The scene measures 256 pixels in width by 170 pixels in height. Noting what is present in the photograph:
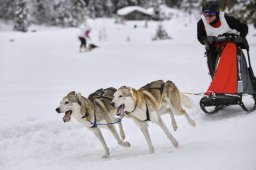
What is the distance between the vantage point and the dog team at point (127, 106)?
5.83 meters

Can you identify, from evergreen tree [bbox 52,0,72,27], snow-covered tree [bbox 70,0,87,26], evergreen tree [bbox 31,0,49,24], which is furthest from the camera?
snow-covered tree [bbox 70,0,87,26]

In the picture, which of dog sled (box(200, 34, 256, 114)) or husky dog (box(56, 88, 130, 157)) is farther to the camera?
dog sled (box(200, 34, 256, 114))

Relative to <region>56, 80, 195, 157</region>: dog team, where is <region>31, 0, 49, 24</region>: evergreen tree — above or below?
above

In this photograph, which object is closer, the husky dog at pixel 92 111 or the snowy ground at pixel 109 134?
the snowy ground at pixel 109 134

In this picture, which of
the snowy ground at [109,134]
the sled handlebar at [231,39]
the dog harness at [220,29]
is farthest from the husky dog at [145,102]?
the dog harness at [220,29]

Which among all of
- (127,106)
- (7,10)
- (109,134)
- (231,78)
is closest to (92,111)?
(127,106)

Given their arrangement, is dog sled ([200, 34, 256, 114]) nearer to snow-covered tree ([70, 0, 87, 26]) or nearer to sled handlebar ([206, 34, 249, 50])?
sled handlebar ([206, 34, 249, 50])

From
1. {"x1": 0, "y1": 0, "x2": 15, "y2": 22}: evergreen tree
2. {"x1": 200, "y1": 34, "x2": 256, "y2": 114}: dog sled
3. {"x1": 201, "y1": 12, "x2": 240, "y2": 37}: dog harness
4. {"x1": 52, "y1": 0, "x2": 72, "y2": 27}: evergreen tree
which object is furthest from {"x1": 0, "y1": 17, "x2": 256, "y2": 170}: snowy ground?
{"x1": 0, "y1": 0, "x2": 15, "y2": 22}: evergreen tree

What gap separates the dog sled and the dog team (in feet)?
1.95

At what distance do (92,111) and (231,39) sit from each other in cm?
263

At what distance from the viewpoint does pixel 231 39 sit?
6.91 meters

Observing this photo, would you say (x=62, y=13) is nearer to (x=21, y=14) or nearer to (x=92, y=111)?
(x=21, y=14)

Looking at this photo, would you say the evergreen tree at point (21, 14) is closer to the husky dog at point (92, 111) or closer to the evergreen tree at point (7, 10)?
the evergreen tree at point (7, 10)

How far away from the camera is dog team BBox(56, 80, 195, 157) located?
19.1ft
